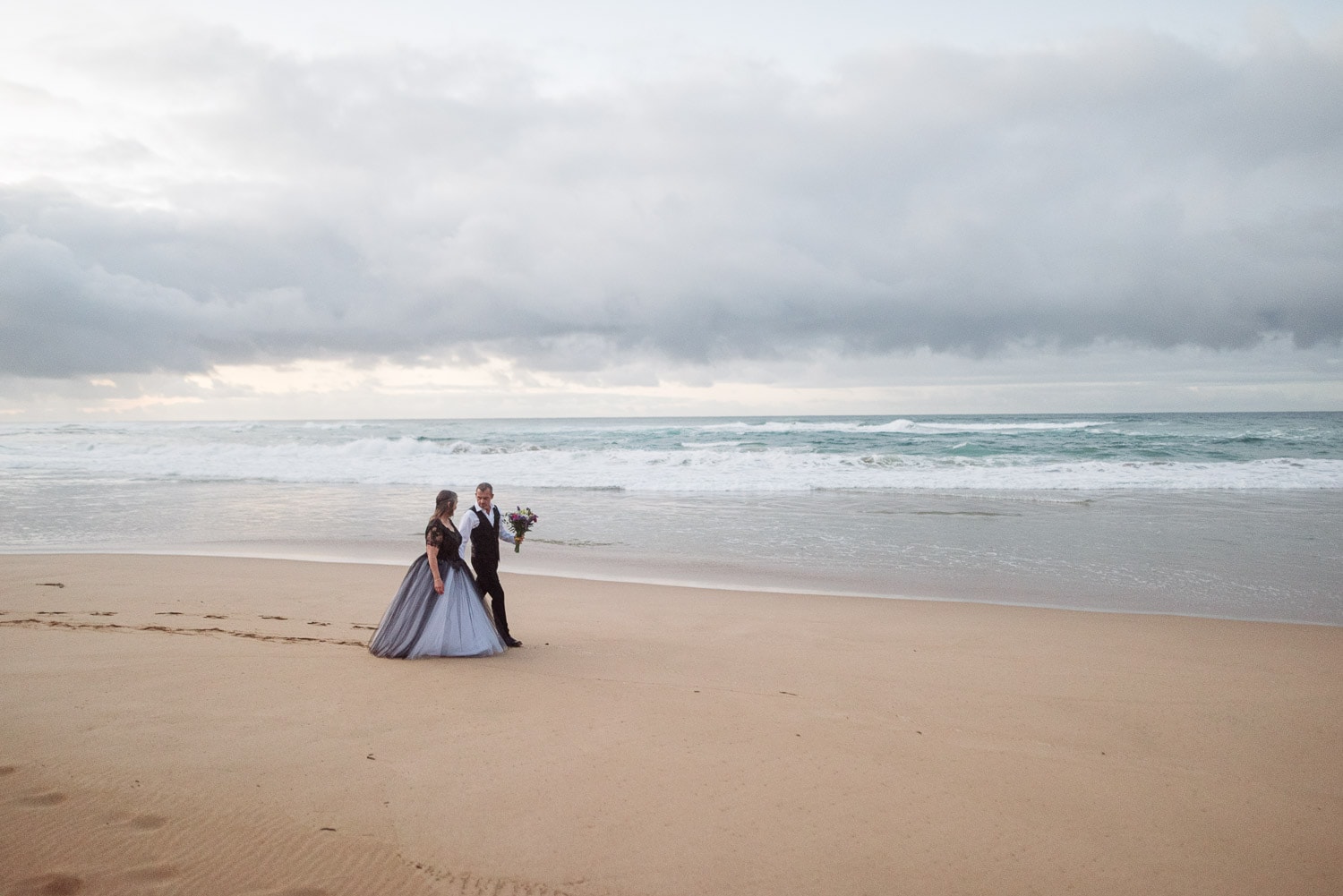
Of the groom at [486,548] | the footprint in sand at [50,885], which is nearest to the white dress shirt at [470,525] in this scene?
the groom at [486,548]

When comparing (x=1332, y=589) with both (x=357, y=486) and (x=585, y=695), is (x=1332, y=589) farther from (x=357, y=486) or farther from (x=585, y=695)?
(x=357, y=486)

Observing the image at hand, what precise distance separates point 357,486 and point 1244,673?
21971 mm

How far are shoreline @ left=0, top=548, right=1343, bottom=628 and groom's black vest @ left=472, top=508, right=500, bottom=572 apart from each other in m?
3.48

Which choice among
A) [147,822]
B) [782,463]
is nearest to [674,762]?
[147,822]

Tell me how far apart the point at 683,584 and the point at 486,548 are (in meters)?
3.89

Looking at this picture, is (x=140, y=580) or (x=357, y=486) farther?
(x=357, y=486)

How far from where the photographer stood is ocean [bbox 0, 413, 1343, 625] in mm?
10594

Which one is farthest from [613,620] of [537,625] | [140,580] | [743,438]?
[743,438]

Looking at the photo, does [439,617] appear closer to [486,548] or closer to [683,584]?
[486,548]

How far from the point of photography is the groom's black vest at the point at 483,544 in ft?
23.7

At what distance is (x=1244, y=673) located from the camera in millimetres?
6496

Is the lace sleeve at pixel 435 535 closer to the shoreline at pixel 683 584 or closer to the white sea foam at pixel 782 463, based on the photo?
the shoreline at pixel 683 584

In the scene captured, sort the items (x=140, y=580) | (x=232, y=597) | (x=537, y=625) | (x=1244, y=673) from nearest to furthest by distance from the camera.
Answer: (x=1244, y=673) → (x=537, y=625) → (x=232, y=597) → (x=140, y=580)

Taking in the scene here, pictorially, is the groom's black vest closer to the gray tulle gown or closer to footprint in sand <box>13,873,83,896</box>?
the gray tulle gown
